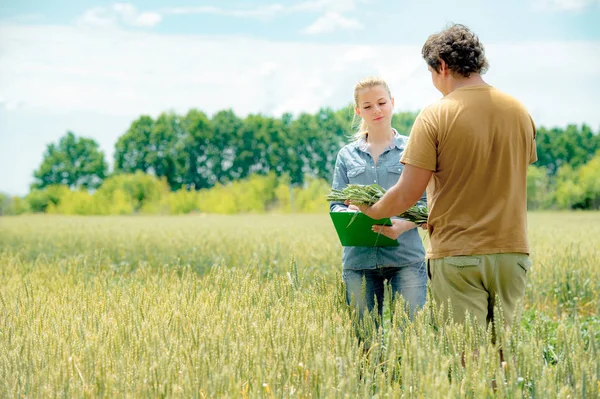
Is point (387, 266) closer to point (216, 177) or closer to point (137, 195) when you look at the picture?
point (137, 195)

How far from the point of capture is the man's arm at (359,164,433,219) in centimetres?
293

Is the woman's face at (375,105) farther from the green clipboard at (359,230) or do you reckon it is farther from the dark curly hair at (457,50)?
the dark curly hair at (457,50)

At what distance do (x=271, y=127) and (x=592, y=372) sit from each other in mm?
64108

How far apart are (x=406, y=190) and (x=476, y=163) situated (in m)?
0.33

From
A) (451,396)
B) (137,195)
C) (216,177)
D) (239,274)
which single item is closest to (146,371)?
(451,396)

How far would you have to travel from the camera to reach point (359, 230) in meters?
3.65

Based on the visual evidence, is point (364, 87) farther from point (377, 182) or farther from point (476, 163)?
point (476, 163)

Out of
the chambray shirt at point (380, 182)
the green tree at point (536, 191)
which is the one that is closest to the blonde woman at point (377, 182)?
the chambray shirt at point (380, 182)

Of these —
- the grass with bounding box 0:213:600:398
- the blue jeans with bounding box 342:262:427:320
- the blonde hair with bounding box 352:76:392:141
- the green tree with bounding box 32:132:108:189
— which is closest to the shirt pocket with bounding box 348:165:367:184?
the blonde hair with bounding box 352:76:392:141

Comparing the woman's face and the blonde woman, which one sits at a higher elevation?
the woman's face

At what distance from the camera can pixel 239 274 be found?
15.8 feet

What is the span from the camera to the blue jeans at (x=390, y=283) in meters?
3.96

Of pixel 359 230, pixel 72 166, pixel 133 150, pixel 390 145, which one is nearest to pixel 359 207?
pixel 359 230

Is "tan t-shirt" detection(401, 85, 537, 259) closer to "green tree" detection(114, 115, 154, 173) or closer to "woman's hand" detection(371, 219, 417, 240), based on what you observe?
"woman's hand" detection(371, 219, 417, 240)
